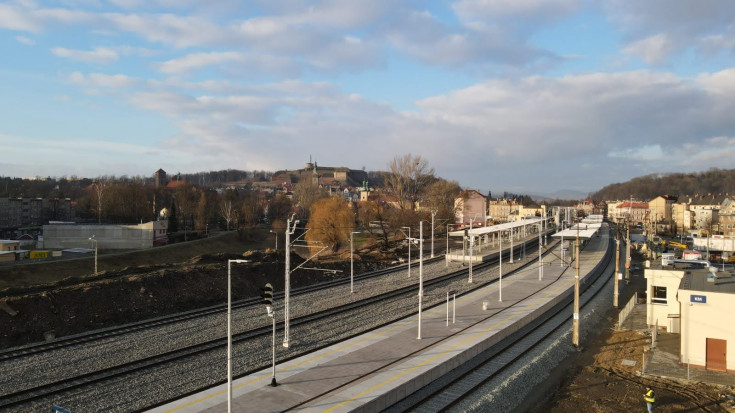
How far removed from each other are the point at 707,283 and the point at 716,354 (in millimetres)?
3651

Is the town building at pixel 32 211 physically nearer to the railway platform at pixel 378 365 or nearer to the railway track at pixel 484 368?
the railway platform at pixel 378 365

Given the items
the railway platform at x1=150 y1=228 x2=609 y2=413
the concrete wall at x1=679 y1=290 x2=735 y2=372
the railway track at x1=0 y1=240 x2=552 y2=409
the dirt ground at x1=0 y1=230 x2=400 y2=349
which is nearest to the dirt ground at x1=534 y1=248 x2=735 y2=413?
the concrete wall at x1=679 y1=290 x2=735 y2=372

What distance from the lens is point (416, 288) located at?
32.6 metres

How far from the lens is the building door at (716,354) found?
→ 17.4 m

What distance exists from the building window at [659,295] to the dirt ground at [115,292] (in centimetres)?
2310

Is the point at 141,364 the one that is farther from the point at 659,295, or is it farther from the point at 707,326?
the point at 659,295

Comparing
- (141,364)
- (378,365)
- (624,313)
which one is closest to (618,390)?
(378,365)

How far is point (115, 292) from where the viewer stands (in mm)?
26500

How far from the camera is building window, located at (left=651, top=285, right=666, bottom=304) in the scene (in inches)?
933

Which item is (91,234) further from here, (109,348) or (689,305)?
(689,305)

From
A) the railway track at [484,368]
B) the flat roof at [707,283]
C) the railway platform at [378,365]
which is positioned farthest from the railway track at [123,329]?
the flat roof at [707,283]

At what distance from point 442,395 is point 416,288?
17.9m

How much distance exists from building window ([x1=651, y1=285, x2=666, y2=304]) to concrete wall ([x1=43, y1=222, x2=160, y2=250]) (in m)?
59.2

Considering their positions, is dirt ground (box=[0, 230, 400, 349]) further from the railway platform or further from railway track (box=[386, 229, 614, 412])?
railway track (box=[386, 229, 614, 412])
